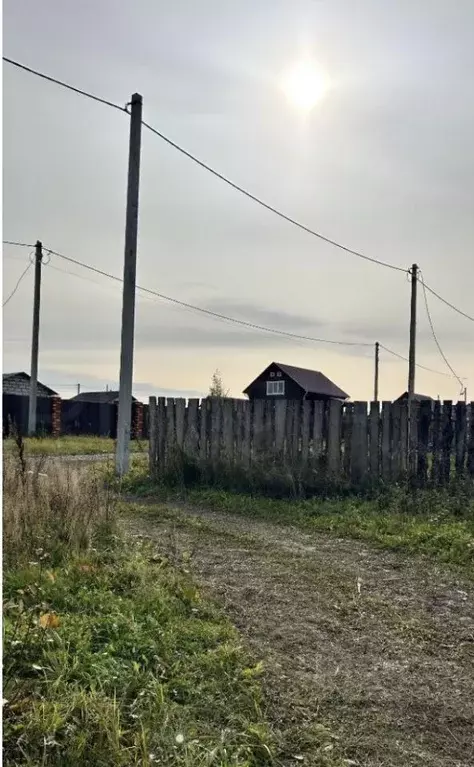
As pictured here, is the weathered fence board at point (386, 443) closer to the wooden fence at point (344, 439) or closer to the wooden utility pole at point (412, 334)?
the wooden fence at point (344, 439)

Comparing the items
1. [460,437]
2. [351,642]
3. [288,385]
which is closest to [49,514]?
[351,642]

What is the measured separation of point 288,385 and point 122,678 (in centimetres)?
3973

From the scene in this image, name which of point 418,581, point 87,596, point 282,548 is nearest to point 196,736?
point 87,596

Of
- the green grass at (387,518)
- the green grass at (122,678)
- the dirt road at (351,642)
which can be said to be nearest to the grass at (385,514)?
the green grass at (387,518)

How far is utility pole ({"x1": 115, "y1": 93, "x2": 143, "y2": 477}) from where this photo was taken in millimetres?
9672

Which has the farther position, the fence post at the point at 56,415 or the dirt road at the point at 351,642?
the fence post at the point at 56,415

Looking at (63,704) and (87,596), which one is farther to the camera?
(87,596)

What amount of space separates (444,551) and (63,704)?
150 inches

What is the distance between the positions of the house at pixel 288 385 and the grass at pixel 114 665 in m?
36.8

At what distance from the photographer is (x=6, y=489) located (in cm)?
487

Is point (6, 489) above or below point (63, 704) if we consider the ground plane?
above

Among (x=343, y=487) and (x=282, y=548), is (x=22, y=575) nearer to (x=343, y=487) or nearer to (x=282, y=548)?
(x=282, y=548)

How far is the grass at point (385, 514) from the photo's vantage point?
5387mm

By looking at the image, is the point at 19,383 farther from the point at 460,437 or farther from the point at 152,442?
the point at 460,437
